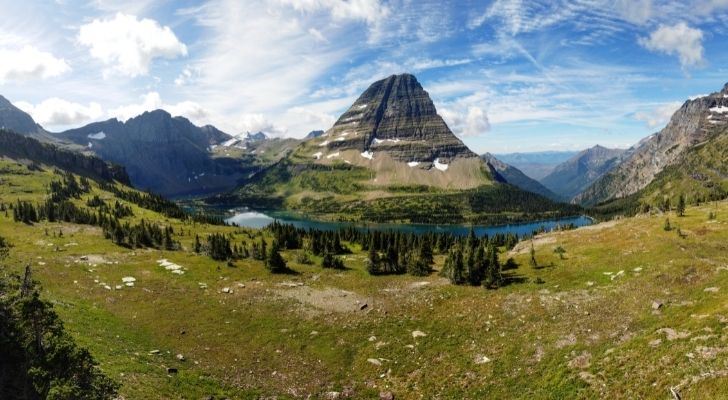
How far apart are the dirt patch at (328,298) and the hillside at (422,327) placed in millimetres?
310

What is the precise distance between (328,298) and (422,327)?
59.5 feet

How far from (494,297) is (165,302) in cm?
4420

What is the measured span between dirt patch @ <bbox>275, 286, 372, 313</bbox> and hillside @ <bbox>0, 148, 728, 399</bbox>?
310 millimetres

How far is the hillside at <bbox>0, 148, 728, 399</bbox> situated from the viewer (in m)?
28.6

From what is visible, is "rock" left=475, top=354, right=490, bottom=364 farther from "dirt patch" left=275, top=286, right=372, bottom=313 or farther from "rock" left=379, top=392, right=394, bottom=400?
"dirt patch" left=275, top=286, right=372, bottom=313

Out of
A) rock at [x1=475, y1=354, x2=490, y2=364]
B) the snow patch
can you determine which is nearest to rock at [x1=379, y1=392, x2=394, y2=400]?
rock at [x1=475, y1=354, x2=490, y2=364]

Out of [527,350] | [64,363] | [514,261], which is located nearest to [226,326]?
[64,363]

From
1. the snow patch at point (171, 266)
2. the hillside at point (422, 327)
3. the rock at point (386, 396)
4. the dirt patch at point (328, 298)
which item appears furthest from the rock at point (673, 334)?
the snow patch at point (171, 266)

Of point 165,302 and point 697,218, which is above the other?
point 697,218

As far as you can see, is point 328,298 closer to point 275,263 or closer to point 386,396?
point 275,263

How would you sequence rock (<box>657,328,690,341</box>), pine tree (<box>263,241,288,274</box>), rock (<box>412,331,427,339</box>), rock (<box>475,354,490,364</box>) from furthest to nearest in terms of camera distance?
pine tree (<box>263,241,288,274</box>)
rock (<box>412,331,427,339</box>)
rock (<box>475,354,490,364</box>)
rock (<box>657,328,690,341</box>)

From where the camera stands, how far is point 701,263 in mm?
45438

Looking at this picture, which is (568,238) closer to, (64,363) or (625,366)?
(625,366)

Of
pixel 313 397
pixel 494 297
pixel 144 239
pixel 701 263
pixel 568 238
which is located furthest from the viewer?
pixel 144 239
